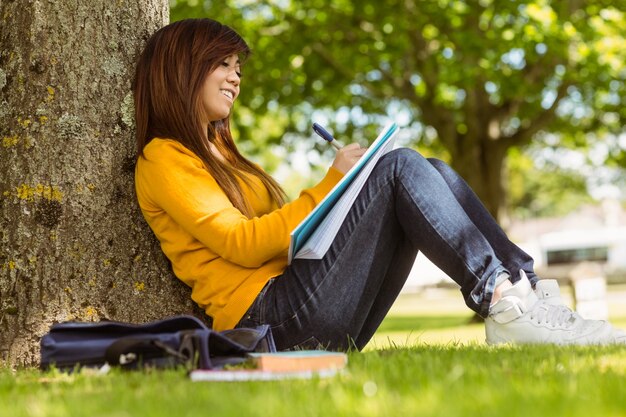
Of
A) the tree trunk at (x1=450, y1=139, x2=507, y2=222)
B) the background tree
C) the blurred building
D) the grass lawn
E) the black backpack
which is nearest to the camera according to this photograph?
the grass lawn

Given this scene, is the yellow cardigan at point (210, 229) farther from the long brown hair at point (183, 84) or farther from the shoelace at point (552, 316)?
the shoelace at point (552, 316)

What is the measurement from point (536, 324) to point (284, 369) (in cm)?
120

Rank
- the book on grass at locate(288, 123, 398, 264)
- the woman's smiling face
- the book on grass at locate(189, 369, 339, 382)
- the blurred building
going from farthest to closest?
1. the blurred building
2. the woman's smiling face
3. the book on grass at locate(288, 123, 398, 264)
4. the book on grass at locate(189, 369, 339, 382)

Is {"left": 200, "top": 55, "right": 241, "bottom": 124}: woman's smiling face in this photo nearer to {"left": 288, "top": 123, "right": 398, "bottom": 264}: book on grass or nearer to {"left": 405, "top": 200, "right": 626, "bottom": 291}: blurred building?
{"left": 288, "top": 123, "right": 398, "bottom": 264}: book on grass

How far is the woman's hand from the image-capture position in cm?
353

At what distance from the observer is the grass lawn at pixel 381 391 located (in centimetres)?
211

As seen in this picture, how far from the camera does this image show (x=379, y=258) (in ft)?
11.6

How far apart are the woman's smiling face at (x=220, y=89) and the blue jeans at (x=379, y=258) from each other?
865 mm

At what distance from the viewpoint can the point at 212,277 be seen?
3.61m

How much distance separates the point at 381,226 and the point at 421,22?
9.33 metres

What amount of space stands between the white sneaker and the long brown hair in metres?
1.16

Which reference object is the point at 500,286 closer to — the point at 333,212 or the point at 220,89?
the point at 333,212

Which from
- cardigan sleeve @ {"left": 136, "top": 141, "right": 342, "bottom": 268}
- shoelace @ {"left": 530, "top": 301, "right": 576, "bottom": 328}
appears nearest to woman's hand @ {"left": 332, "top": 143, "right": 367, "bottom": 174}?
cardigan sleeve @ {"left": 136, "top": 141, "right": 342, "bottom": 268}

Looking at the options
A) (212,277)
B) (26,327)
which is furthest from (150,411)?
(26,327)
